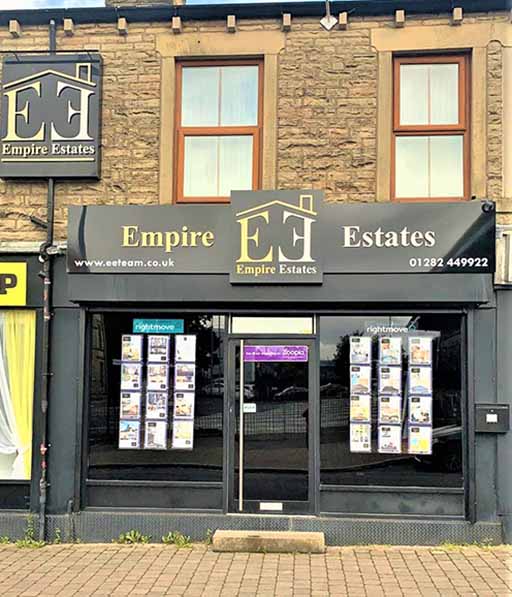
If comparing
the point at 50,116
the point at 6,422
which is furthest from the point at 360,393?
the point at 50,116

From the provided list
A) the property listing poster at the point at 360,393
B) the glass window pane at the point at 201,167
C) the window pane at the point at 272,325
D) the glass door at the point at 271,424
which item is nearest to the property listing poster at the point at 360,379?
the property listing poster at the point at 360,393

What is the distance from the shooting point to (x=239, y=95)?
805cm

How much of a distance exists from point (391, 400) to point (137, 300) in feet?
9.71

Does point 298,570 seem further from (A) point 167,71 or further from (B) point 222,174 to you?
(A) point 167,71

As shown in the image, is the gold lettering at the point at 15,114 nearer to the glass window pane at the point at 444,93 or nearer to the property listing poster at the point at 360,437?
the glass window pane at the point at 444,93

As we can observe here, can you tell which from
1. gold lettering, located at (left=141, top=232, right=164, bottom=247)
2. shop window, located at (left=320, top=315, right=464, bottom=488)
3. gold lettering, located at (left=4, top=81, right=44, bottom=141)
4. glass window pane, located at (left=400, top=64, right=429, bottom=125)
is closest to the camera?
shop window, located at (left=320, top=315, right=464, bottom=488)

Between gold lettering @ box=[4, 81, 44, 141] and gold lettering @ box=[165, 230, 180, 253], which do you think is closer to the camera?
gold lettering @ box=[165, 230, 180, 253]

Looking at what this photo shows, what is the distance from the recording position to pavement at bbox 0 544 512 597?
6.09 metres

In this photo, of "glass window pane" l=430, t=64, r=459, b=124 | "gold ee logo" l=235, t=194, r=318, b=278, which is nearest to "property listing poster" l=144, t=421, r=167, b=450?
"gold ee logo" l=235, t=194, r=318, b=278

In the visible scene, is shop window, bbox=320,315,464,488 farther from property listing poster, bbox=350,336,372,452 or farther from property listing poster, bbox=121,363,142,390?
property listing poster, bbox=121,363,142,390

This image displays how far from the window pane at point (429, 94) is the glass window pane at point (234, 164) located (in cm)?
177

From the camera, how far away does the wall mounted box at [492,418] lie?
730 centimetres

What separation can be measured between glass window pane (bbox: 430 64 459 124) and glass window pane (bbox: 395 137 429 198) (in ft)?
1.04

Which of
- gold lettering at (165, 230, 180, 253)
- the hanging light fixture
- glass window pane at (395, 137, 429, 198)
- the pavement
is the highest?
the hanging light fixture
